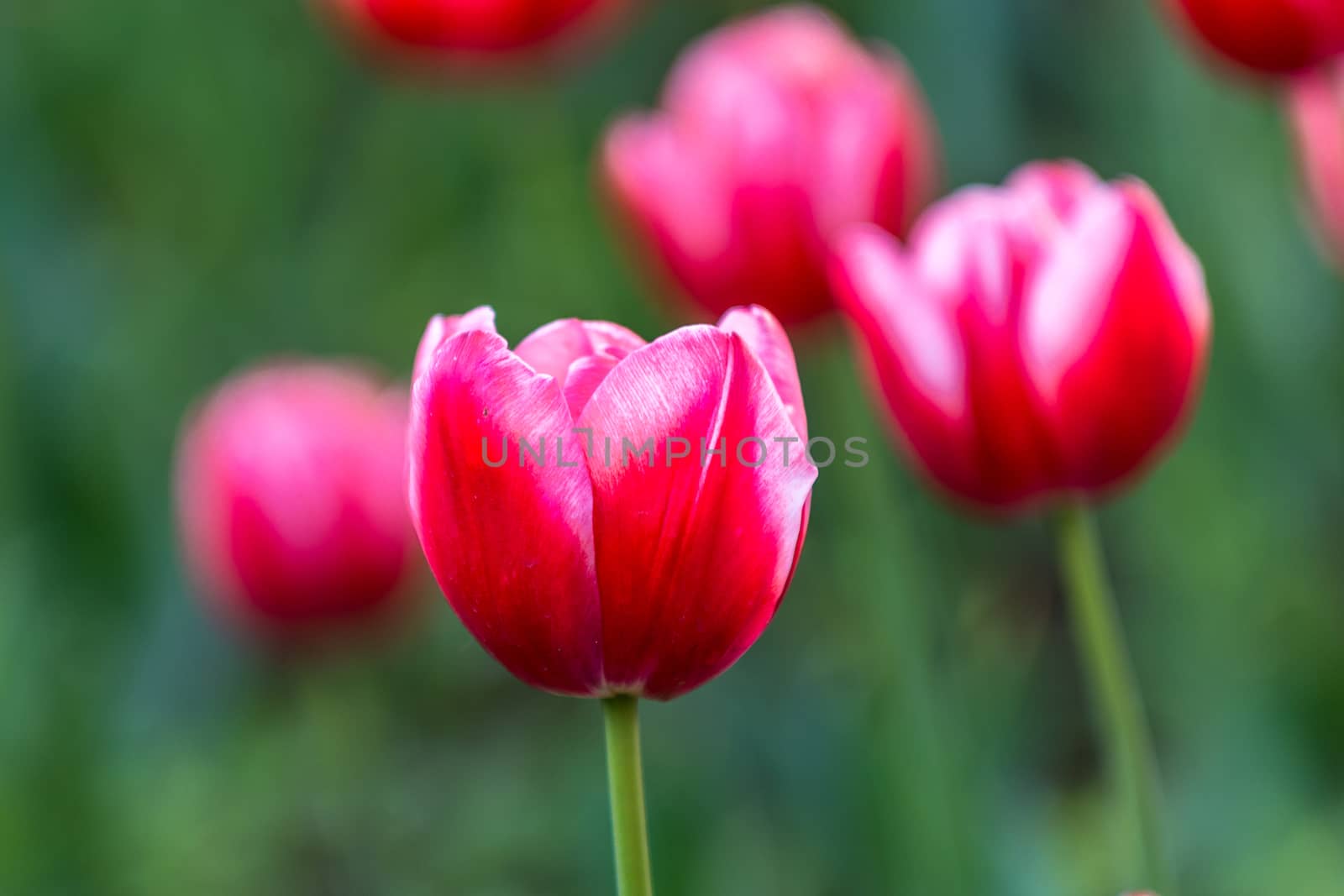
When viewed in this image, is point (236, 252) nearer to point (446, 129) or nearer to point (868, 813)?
point (446, 129)

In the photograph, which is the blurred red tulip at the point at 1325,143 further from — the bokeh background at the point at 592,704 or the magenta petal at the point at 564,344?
the magenta petal at the point at 564,344

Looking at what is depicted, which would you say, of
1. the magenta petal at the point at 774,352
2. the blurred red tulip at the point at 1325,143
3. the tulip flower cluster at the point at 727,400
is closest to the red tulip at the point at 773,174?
the tulip flower cluster at the point at 727,400

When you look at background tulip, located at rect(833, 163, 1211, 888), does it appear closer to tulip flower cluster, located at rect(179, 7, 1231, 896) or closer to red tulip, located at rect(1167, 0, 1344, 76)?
tulip flower cluster, located at rect(179, 7, 1231, 896)

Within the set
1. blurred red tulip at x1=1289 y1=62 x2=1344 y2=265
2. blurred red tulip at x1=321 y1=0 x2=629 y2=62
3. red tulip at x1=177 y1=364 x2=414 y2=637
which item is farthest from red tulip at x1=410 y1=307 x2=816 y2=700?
blurred red tulip at x1=321 y1=0 x2=629 y2=62

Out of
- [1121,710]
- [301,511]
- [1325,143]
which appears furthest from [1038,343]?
[301,511]

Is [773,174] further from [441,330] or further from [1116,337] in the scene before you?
[441,330]

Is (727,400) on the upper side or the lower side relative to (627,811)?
upper

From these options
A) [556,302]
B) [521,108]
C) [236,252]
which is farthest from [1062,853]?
[236,252]

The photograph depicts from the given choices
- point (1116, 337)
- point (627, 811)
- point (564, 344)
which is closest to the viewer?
point (627, 811)
